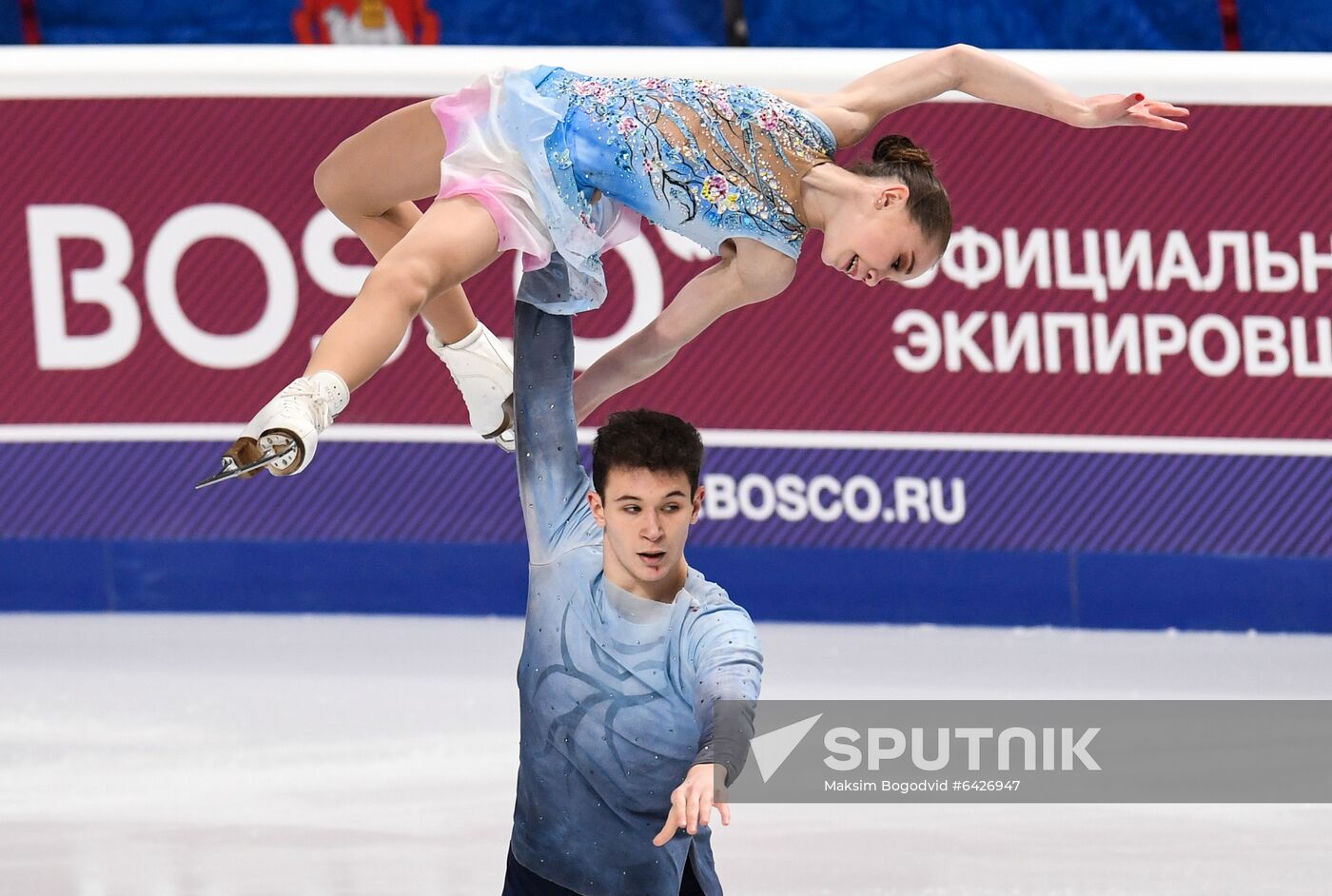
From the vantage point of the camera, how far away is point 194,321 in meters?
6.78

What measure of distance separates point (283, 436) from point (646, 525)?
541mm

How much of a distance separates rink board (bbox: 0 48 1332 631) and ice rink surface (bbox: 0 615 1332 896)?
0.21m

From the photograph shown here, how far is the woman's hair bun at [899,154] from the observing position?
13.2ft

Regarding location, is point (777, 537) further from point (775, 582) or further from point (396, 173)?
point (396, 173)

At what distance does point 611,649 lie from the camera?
130 inches

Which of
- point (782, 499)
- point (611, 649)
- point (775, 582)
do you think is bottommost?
point (611, 649)

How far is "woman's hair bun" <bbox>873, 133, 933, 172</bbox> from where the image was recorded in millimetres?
4020

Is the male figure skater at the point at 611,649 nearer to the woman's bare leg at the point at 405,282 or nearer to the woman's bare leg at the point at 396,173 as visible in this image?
the woman's bare leg at the point at 405,282

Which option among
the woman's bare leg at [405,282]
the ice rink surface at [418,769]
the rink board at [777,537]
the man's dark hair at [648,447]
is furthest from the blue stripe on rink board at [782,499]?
the man's dark hair at [648,447]

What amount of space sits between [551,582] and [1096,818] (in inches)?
82.7

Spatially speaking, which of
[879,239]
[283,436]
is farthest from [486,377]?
[283,436]

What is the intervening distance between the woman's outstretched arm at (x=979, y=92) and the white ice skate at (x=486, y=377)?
79 cm

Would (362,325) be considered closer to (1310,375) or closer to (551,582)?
(551,582)

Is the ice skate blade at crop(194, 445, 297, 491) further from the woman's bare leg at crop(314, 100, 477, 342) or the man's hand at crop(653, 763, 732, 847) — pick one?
the woman's bare leg at crop(314, 100, 477, 342)
